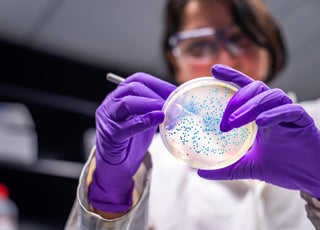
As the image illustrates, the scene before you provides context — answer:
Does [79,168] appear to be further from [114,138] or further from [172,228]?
[114,138]

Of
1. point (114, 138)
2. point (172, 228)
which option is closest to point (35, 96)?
point (172, 228)

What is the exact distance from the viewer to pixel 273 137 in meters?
0.75

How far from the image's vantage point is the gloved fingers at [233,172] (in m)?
0.79

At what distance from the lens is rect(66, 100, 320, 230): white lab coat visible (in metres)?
1.03

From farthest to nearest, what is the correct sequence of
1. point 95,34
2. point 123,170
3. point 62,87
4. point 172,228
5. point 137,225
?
point 62,87 < point 95,34 < point 172,228 < point 137,225 < point 123,170

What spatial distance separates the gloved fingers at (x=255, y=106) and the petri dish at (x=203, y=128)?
52 millimetres

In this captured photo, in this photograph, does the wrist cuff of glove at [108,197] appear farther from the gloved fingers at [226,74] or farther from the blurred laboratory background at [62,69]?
the blurred laboratory background at [62,69]

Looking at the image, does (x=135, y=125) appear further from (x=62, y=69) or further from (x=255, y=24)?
(x=62, y=69)

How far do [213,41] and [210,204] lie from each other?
586mm

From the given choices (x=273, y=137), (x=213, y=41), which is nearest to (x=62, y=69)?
(x=213, y=41)

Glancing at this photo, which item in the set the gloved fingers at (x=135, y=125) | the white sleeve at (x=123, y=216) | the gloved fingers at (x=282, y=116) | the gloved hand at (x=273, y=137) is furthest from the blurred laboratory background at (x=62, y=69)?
the gloved fingers at (x=282, y=116)

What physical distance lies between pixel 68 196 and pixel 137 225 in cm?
146

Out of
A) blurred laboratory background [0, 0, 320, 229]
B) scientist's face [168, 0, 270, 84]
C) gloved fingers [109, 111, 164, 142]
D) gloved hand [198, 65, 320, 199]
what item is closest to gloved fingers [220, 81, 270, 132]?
gloved hand [198, 65, 320, 199]

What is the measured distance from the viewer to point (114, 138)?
77cm
